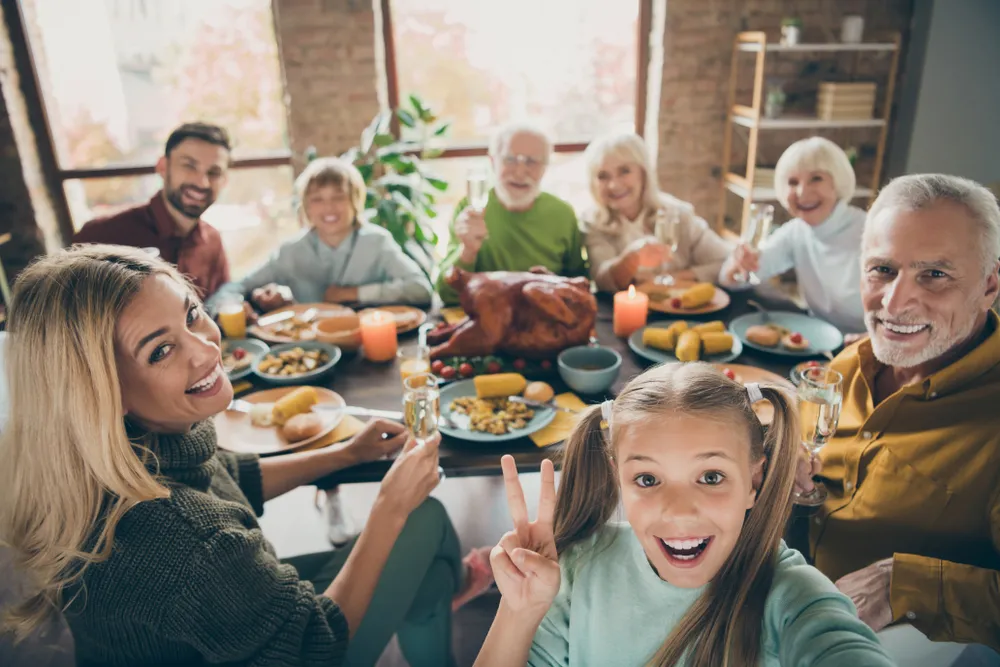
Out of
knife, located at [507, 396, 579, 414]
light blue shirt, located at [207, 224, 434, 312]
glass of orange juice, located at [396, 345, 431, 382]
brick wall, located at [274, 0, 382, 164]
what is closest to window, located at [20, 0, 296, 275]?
brick wall, located at [274, 0, 382, 164]

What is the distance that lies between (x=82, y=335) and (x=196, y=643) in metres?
0.54

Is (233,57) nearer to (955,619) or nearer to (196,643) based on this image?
(196,643)

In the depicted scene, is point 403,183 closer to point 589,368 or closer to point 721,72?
point 589,368

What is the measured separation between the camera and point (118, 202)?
437 centimetres

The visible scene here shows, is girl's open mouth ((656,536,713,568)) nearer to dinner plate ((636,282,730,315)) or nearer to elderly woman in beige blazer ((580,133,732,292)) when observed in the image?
dinner plate ((636,282,730,315))

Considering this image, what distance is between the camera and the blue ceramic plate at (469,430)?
1.55 meters

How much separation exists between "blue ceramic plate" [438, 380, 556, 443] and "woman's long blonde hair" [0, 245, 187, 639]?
656 millimetres

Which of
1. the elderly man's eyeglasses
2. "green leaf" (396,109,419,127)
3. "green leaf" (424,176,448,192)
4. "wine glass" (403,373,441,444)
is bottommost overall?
"wine glass" (403,373,441,444)

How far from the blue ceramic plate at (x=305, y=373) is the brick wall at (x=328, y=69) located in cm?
256

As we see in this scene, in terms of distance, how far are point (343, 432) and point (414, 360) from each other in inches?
15.2

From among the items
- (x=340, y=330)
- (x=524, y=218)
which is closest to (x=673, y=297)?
(x=524, y=218)

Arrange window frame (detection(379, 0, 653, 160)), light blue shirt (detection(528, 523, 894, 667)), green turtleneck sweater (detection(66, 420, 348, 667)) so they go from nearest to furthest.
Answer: light blue shirt (detection(528, 523, 894, 667)) → green turtleneck sweater (detection(66, 420, 348, 667)) → window frame (detection(379, 0, 653, 160))

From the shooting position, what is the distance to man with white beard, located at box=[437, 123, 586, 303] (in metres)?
2.92

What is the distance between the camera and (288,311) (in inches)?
94.6
